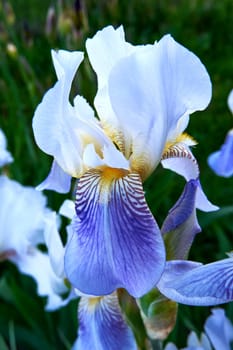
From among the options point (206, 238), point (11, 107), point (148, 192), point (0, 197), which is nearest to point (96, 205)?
point (0, 197)

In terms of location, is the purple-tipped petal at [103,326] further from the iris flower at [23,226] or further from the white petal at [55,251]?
the iris flower at [23,226]

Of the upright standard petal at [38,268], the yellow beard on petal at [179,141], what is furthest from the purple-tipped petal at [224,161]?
the upright standard petal at [38,268]

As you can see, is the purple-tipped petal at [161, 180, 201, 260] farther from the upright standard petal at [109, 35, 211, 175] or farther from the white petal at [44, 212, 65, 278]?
the white petal at [44, 212, 65, 278]

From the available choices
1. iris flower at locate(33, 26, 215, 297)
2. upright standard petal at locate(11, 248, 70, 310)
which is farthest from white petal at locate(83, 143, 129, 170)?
upright standard petal at locate(11, 248, 70, 310)

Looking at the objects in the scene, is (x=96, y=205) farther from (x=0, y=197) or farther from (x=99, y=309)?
(x=0, y=197)

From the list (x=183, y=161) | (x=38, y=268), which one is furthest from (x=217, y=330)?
(x=38, y=268)

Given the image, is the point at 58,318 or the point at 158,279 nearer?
the point at 158,279
